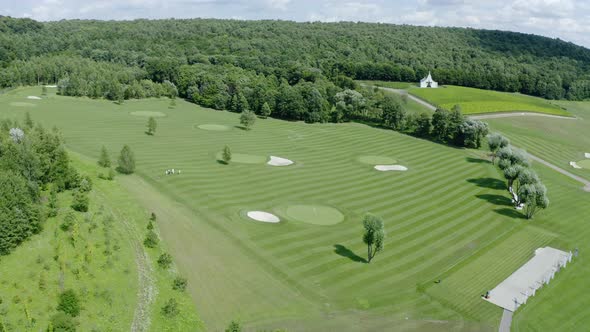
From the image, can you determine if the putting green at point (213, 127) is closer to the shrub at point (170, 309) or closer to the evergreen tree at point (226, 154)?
the evergreen tree at point (226, 154)

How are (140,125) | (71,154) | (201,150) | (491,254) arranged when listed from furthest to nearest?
(140,125), (201,150), (71,154), (491,254)

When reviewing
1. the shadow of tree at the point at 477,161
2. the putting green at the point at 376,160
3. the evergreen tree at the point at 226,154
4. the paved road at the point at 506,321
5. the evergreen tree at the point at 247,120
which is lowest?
the paved road at the point at 506,321

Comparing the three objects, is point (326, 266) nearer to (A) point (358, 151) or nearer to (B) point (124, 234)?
(B) point (124, 234)

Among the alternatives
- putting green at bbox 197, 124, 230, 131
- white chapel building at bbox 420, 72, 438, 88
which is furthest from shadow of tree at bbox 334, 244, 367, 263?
white chapel building at bbox 420, 72, 438, 88

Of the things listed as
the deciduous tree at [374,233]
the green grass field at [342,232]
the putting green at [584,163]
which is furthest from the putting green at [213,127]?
the putting green at [584,163]

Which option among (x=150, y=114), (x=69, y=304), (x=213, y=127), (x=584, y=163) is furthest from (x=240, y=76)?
(x=69, y=304)

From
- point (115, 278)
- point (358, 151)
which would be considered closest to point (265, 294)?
point (115, 278)
